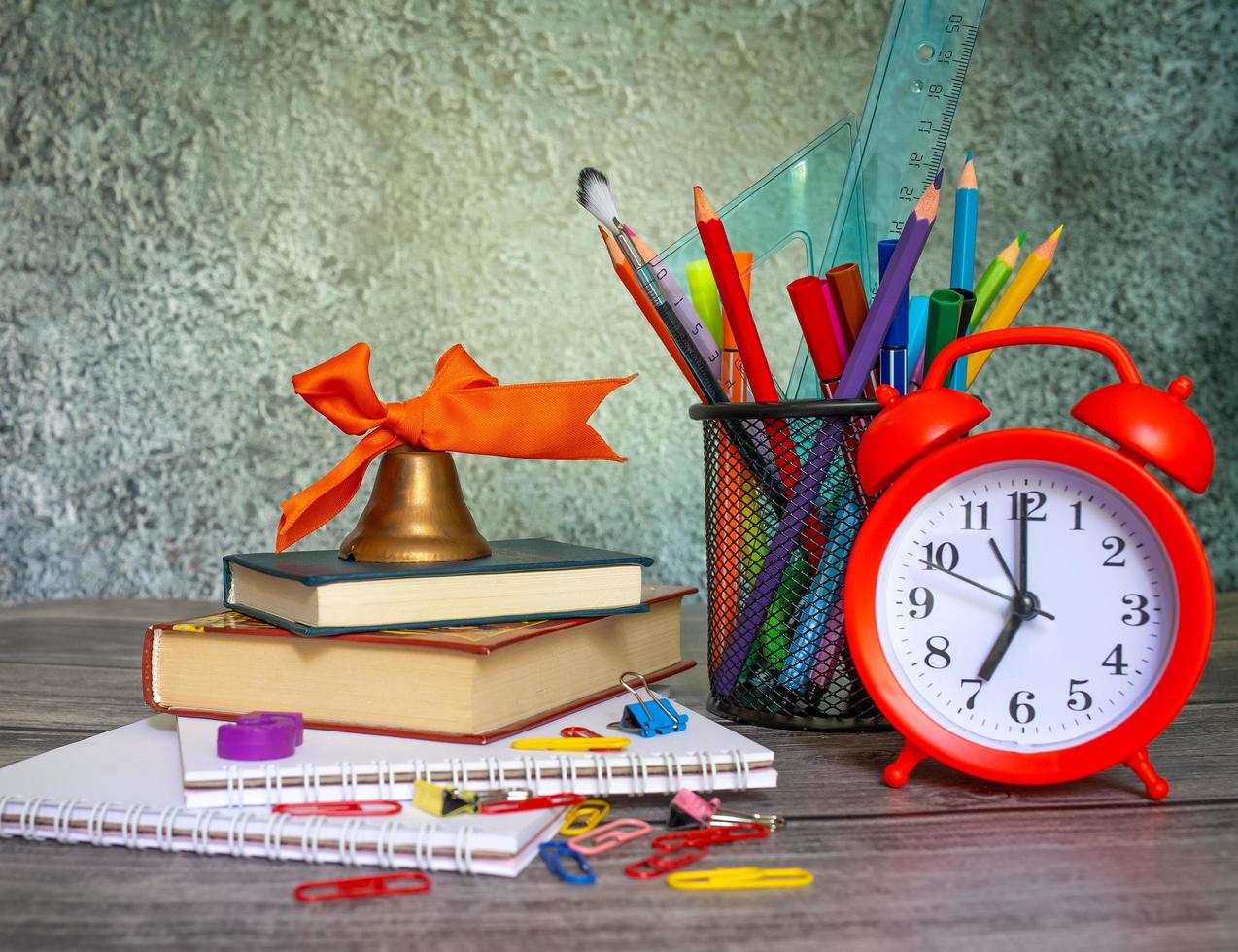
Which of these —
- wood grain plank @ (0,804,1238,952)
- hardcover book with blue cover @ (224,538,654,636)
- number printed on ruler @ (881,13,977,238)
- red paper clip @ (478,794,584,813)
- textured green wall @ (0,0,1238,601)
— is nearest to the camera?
wood grain plank @ (0,804,1238,952)

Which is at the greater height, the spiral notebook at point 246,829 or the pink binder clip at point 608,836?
the spiral notebook at point 246,829

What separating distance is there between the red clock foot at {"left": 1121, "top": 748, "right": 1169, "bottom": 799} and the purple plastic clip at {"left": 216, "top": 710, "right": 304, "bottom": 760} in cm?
41

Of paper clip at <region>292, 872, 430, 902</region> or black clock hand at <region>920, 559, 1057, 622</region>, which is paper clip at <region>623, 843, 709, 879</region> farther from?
black clock hand at <region>920, 559, 1057, 622</region>

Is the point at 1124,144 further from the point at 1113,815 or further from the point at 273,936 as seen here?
the point at 273,936

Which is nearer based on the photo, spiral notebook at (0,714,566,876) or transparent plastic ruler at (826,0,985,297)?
spiral notebook at (0,714,566,876)

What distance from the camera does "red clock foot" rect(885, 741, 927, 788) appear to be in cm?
58

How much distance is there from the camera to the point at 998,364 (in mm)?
1316

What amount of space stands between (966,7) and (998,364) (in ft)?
2.07

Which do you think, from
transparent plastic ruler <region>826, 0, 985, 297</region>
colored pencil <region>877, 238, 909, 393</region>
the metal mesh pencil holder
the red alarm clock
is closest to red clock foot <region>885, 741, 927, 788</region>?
the red alarm clock

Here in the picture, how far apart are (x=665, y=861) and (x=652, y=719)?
13cm

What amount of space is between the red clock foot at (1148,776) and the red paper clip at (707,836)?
192mm

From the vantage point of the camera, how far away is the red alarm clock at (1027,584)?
556 mm

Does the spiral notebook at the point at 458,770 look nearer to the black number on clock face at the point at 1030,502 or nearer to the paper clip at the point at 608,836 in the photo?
the paper clip at the point at 608,836

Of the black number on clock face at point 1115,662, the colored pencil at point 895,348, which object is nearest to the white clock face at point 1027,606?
the black number on clock face at point 1115,662
